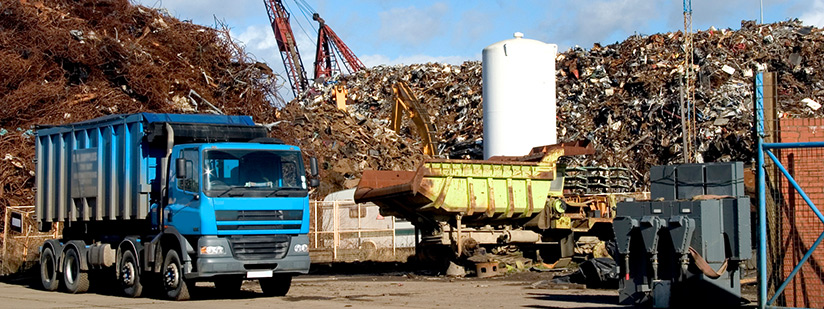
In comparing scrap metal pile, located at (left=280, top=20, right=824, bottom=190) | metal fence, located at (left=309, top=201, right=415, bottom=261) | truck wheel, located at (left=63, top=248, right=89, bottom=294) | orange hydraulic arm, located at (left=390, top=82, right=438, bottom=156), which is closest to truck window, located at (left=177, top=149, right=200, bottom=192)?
truck wheel, located at (left=63, top=248, right=89, bottom=294)

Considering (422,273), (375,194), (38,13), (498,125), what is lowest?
(422,273)

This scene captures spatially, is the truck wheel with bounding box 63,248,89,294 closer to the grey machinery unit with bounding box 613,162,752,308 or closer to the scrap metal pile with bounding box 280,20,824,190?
the grey machinery unit with bounding box 613,162,752,308

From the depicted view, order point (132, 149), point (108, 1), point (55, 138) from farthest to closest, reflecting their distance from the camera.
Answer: point (108, 1) < point (55, 138) < point (132, 149)

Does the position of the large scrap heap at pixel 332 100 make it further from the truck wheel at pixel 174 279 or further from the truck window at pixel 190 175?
the truck window at pixel 190 175

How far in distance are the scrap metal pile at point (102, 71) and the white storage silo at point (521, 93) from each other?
10.6 meters

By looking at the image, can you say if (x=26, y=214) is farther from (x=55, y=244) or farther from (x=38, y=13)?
(x=38, y=13)

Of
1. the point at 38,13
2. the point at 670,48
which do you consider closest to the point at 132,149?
the point at 38,13

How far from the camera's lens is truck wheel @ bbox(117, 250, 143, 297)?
1489cm

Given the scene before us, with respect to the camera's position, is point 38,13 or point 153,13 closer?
point 38,13

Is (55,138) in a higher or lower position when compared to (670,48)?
lower

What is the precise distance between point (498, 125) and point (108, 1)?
52.6ft

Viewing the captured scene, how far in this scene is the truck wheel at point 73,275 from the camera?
1631 cm

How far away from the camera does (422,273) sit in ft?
65.5

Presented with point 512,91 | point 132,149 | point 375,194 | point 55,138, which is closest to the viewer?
point 132,149
